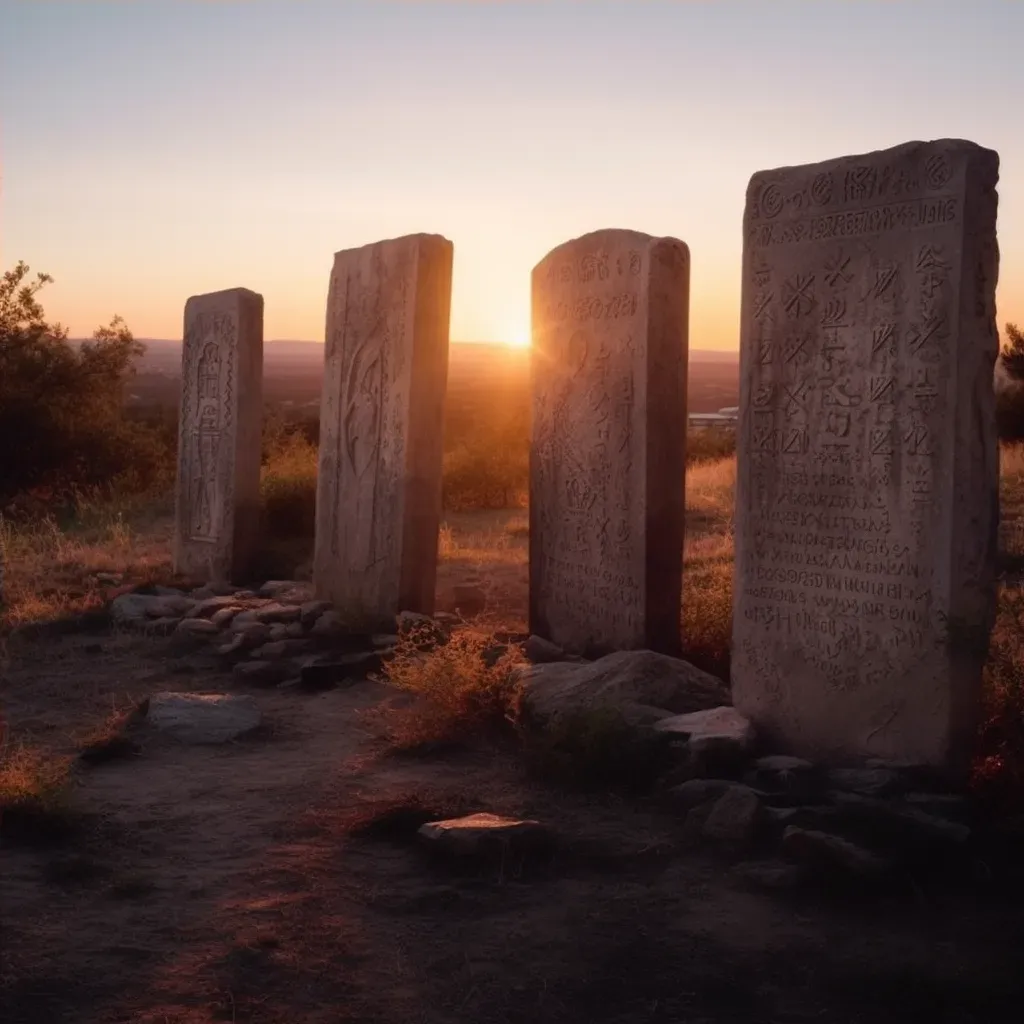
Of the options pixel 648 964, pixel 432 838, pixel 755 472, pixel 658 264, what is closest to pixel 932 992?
pixel 648 964

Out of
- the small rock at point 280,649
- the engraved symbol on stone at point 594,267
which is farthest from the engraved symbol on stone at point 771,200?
the small rock at point 280,649

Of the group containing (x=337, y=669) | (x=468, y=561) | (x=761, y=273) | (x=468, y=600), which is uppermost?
(x=761, y=273)

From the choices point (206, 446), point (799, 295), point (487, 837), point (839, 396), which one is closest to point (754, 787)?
point (487, 837)

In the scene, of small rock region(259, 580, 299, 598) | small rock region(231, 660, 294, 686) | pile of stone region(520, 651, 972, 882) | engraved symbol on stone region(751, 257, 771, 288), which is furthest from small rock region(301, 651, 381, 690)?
engraved symbol on stone region(751, 257, 771, 288)

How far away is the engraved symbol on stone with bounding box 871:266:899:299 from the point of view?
4984 mm

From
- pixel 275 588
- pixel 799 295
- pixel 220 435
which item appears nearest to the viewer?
pixel 799 295

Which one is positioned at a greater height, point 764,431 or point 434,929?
point 764,431

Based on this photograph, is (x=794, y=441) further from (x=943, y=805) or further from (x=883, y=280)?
(x=943, y=805)

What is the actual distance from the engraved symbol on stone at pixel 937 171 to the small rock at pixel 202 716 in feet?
12.6

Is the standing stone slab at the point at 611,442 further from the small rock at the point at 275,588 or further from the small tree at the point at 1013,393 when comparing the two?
the small tree at the point at 1013,393

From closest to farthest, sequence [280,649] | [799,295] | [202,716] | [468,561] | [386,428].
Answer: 1. [799,295]
2. [202,716]
3. [280,649]
4. [386,428]
5. [468,561]

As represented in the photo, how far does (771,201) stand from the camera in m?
5.46

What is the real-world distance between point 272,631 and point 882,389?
430 centimetres

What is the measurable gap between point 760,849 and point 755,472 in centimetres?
182
